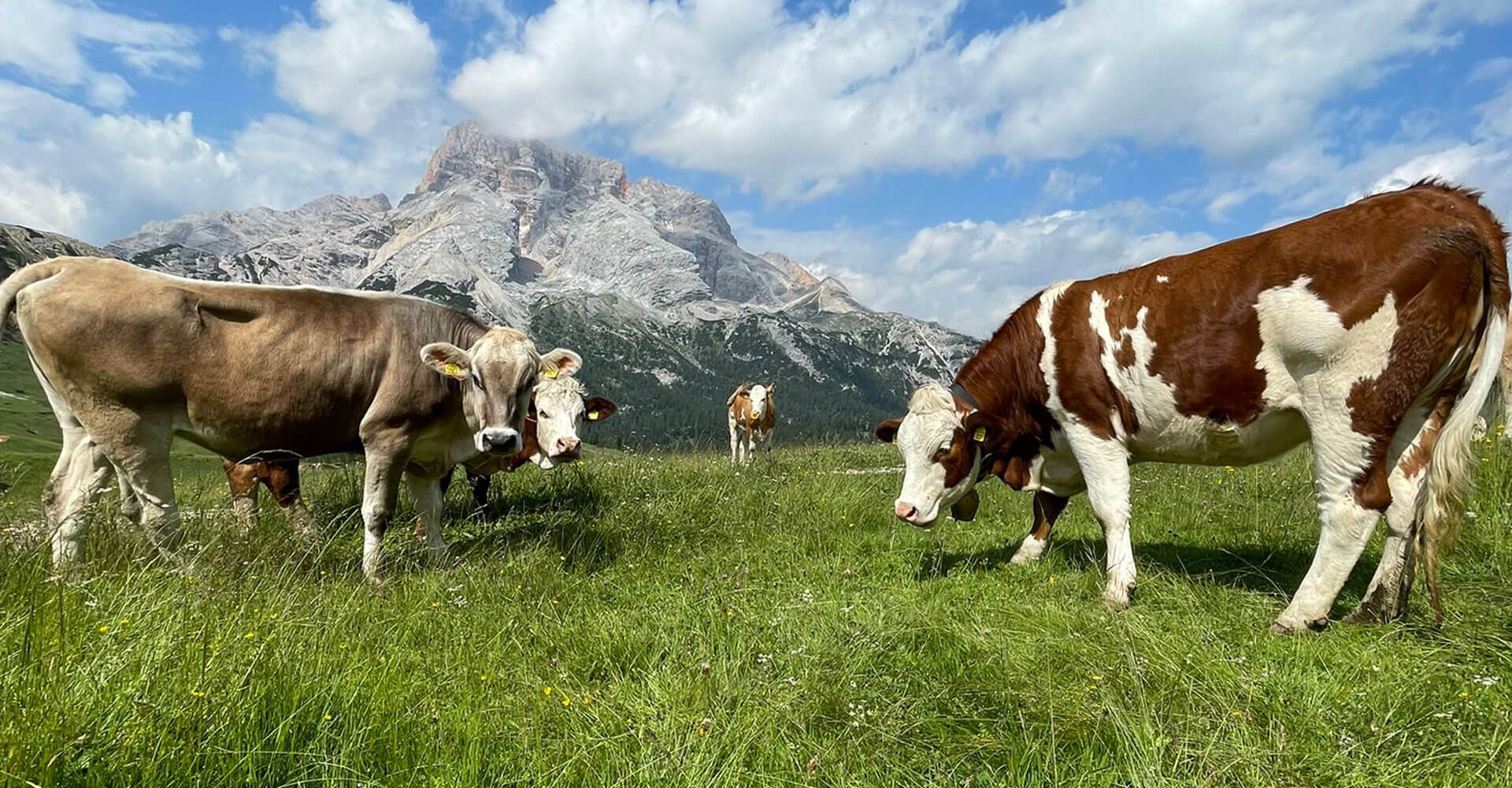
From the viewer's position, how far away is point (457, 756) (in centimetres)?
288

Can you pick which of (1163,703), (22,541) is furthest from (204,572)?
(1163,703)

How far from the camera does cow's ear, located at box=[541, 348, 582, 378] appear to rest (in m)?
7.82

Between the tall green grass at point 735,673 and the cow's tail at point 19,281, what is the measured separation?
141cm

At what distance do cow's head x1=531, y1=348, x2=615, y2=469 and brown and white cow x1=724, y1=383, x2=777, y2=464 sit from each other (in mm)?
15839

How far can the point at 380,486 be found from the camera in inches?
271

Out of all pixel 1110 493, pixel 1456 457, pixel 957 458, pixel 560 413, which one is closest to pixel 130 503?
pixel 560 413

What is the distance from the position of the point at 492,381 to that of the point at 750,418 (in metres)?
17.8

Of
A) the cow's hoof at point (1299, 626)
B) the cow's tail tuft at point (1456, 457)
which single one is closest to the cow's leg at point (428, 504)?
the cow's hoof at point (1299, 626)

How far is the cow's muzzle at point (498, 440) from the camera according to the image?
667 cm

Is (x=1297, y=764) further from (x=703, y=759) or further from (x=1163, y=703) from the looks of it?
(x=703, y=759)

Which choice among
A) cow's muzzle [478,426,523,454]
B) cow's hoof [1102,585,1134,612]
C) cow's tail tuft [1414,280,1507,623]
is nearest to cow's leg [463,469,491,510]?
cow's muzzle [478,426,523,454]

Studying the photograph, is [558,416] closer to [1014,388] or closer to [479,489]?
[479,489]

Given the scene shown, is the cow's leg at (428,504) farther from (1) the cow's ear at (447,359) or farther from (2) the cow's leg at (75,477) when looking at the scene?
(2) the cow's leg at (75,477)

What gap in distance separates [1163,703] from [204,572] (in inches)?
207
